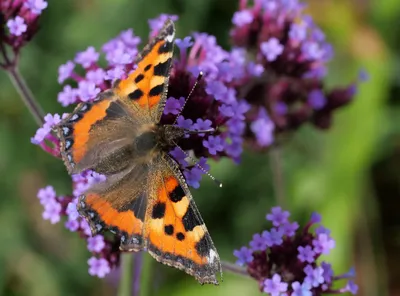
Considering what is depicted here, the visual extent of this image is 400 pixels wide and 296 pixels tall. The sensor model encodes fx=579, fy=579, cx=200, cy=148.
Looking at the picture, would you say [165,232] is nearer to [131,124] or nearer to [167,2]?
[131,124]

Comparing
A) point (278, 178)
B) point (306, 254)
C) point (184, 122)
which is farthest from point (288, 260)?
point (278, 178)

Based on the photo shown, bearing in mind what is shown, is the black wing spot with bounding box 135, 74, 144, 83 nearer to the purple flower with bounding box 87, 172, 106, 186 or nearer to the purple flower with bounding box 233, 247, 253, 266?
the purple flower with bounding box 87, 172, 106, 186

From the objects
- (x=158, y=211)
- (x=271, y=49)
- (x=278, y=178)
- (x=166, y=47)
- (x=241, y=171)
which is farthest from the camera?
(x=241, y=171)

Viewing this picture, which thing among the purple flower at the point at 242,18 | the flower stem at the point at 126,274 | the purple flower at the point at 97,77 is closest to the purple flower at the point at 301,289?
the flower stem at the point at 126,274

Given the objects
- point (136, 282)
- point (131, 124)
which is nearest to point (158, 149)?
point (131, 124)

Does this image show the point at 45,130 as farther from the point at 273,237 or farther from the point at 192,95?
the point at 273,237

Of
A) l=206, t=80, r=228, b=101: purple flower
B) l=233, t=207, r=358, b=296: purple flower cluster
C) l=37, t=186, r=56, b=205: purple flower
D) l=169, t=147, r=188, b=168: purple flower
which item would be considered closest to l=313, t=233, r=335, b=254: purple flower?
l=233, t=207, r=358, b=296: purple flower cluster
